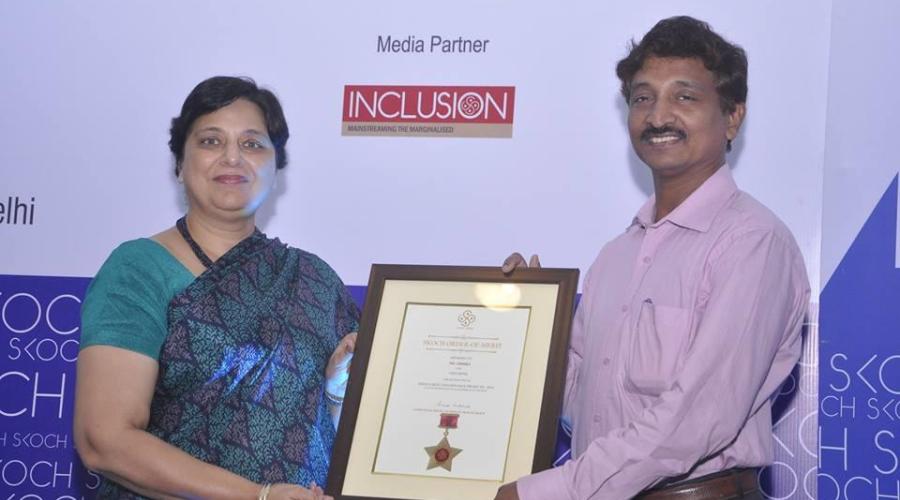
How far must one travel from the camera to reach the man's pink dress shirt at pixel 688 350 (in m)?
2.53

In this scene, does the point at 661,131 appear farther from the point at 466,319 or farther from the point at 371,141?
the point at 371,141

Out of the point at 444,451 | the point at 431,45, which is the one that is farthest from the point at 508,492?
the point at 431,45

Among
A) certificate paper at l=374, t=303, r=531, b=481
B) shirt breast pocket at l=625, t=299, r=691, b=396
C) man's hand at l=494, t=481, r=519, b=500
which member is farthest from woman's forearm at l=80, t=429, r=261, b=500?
shirt breast pocket at l=625, t=299, r=691, b=396

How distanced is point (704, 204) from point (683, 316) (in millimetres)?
290

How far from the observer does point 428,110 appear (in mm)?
3723

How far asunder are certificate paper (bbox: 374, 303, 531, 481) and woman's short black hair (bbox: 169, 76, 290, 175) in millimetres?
638

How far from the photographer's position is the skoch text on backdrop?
370 cm

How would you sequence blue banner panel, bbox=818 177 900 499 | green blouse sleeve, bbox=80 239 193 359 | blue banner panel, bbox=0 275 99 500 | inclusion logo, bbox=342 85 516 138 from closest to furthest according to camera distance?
green blouse sleeve, bbox=80 239 193 359
blue banner panel, bbox=818 177 900 499
inclusion logo, bbox=342 85 516 138
blue banner panel, bbox=0 275 99 500

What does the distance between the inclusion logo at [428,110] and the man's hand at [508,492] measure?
1288mm

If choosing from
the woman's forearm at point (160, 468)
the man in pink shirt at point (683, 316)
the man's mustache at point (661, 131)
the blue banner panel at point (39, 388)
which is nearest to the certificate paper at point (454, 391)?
the man in pink shirt at point (683, 316)

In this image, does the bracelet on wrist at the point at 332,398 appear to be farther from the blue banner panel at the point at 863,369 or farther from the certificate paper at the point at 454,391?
the blue banner panel at the point at 863,369

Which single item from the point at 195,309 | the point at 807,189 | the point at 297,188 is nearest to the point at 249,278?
the point at 195,309

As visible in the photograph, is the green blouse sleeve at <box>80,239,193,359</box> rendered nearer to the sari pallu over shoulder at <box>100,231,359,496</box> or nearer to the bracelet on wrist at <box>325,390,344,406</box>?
the sari pallu over shoulder at <box>100,231,359,496</box>

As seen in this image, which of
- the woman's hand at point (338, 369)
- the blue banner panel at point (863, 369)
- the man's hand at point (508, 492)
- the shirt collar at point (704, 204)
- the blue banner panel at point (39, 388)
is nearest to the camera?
the man's hand at point (508, 492)
